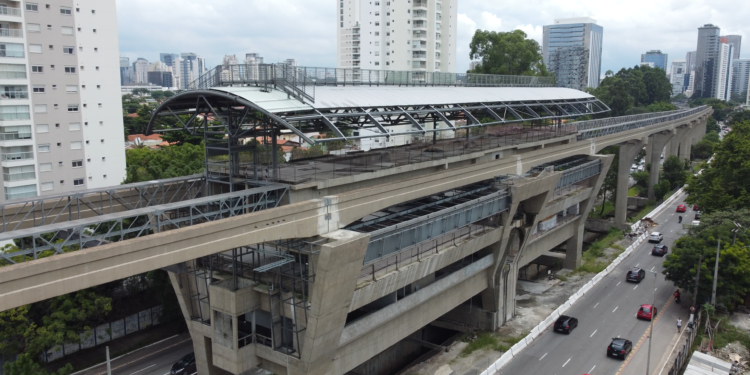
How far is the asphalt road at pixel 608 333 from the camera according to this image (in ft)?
114

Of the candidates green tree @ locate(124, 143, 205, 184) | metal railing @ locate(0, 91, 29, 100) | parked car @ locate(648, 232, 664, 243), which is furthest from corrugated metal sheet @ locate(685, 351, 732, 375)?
metal railing @ locate(0, 91, 29, 100)

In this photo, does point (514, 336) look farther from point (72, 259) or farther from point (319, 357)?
point (72, 259)

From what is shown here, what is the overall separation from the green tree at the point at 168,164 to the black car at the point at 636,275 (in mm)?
39537

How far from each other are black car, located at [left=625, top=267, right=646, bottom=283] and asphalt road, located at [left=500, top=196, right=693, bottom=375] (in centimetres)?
39

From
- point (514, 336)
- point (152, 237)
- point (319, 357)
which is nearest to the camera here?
point (152, 237)

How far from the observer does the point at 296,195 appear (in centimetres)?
2872

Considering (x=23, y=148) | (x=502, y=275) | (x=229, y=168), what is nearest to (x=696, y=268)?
(x=502, y=275)

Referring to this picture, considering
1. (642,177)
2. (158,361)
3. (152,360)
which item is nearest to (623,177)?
(642,177)

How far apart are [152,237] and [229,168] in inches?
413

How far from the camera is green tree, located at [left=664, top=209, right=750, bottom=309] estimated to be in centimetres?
4025

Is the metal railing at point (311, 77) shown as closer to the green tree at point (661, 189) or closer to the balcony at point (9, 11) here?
the balcony at point (9, 11)

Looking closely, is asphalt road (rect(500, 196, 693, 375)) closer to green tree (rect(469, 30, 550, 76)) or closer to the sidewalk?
the sidewalk

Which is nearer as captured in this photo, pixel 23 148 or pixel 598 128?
pixel 23 148

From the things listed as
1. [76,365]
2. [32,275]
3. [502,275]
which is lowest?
[76,365]
